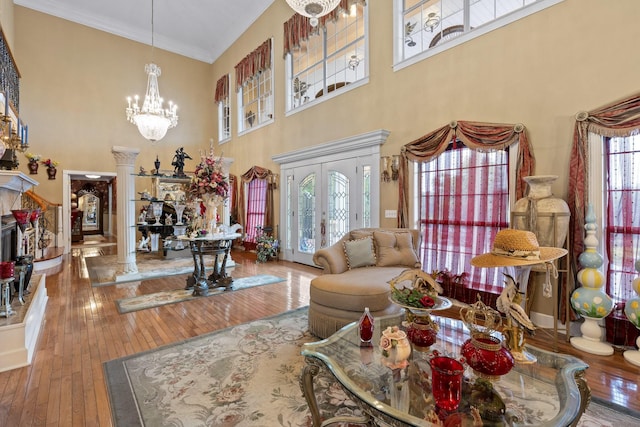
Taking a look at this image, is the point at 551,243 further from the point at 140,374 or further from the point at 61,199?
the point at 61,199

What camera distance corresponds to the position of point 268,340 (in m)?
2.83

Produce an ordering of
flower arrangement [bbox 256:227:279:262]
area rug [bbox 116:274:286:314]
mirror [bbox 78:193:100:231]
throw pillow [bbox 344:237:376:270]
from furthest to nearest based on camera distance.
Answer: mirror [bbox 78:193:100:231] < flower arrangement [bbox 256:227:279:262] < area rug [bbox 116:274:286:314] < throw pillow [bbox 344:237:376:270]

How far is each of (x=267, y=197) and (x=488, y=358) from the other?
21.5 feet

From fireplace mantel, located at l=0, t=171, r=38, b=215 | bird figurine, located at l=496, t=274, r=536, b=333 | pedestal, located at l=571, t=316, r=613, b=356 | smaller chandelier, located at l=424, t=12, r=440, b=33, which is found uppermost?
smaller chandelier, located at l=424, t=12, r=440, b=33

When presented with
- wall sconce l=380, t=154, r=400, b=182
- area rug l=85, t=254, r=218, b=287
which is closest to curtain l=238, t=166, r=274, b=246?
area rug l=85, t=254, r=218, b=287

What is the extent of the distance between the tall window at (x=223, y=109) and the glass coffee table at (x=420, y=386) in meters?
9.03

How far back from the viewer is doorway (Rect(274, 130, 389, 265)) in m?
5.04

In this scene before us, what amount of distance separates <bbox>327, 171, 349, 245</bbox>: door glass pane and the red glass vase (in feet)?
13.5

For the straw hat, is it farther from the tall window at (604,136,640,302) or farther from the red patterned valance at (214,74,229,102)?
the red patterned valance at (214,74,229,102)

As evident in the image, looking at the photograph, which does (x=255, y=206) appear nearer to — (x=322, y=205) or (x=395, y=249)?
(x=322, y=205)

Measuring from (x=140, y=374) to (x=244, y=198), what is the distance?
6565 mm

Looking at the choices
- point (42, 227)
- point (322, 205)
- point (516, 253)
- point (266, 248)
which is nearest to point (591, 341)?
point (516, 253)

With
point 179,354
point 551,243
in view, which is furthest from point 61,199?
point 551,243

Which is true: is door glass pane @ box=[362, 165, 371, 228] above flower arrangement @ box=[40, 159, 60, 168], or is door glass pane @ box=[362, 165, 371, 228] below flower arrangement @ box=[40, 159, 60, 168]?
below
